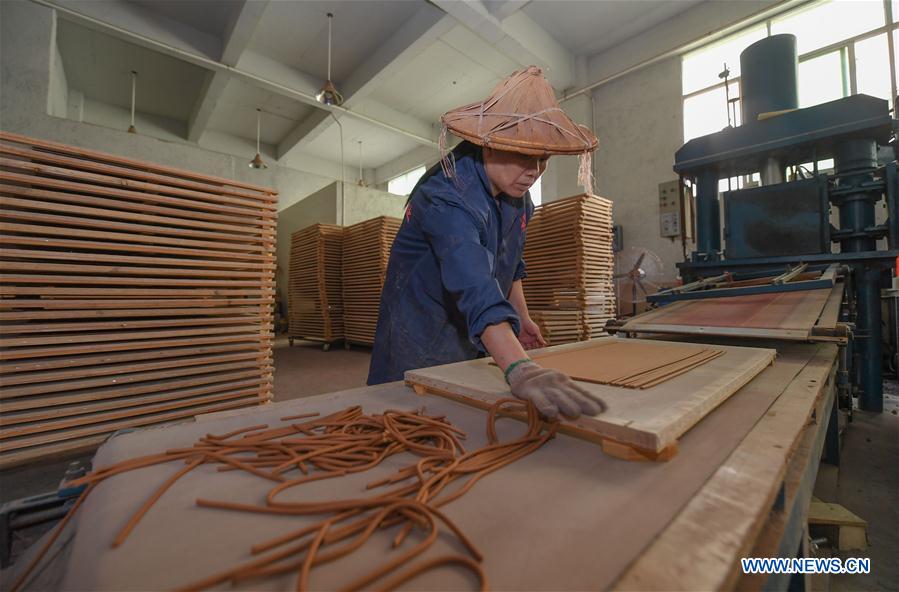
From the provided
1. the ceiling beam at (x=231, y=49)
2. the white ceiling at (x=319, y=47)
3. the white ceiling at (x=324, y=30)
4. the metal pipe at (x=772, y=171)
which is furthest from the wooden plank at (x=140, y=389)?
the white ceiling at (x=324, y=30)

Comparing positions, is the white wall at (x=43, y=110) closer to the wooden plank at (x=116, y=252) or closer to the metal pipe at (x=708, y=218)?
the wooden plank at (x=116, y=252)

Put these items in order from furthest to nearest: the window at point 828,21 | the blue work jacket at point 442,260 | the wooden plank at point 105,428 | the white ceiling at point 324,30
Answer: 1. the white ceiling at point 324,30
2. the window at point 828,21
3. the wooden plank at point 105,428
4. the blue work jacket at point 442,260

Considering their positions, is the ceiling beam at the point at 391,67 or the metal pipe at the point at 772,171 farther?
the ceiling beam at the point at 391,67

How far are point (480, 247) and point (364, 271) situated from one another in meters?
5.93

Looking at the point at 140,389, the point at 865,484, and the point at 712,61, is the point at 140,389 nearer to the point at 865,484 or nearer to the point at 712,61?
the point at 865,484

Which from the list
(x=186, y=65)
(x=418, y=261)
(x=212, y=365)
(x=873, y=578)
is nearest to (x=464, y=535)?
(x=418, y=261)

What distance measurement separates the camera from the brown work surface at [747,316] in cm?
202

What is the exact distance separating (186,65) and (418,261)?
1105cm

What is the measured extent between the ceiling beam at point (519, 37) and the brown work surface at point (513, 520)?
7.16m

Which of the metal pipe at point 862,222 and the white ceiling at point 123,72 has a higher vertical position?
the white ceiling at point 123,72

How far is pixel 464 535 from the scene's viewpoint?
0.62 metres

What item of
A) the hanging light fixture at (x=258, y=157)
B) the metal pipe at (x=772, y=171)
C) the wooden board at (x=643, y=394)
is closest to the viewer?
the wooden board at (x=643, y=394)

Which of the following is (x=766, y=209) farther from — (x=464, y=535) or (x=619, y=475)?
(x=464, y=535)

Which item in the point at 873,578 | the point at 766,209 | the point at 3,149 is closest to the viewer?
the point at 873,578
